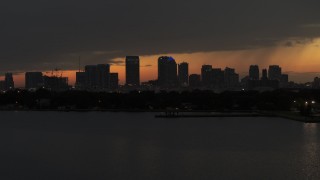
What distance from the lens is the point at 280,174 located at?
18781 mm

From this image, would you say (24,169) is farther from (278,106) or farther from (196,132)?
(278,106)

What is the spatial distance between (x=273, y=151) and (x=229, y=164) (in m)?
4.89

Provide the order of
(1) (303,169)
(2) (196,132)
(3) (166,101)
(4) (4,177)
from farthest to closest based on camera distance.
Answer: (3) (166,101)
(2) (196,132)
(1) (303,169)
(4) (4,177)

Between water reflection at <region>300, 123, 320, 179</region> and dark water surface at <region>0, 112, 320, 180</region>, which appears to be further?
water reflection at <region>300, 123, 320, 179</region>

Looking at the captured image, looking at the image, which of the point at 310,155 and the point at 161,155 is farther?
the point at 161,155

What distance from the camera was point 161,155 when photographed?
2408 centimetres

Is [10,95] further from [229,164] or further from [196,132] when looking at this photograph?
[229,164]

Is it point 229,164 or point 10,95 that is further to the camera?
point 10,95

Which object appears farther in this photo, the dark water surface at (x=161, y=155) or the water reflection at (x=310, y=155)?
the water reflection at (x=310, y=155)

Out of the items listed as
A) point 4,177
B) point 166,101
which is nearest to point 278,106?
point 166,101

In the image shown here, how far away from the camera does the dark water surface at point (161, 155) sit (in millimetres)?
19094

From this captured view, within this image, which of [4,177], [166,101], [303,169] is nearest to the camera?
[4,177]

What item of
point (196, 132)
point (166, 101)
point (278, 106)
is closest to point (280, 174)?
point (196, 132)

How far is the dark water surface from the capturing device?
19094mm
